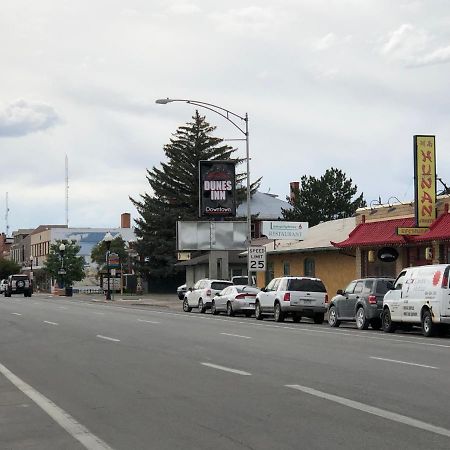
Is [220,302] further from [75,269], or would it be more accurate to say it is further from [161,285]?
[75,269]

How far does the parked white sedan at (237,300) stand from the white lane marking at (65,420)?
84.5 ft

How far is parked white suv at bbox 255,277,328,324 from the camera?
34.5m

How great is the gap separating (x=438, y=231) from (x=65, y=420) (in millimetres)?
26700

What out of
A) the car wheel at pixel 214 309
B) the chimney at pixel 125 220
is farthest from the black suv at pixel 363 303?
the chimney at pixel 125 220

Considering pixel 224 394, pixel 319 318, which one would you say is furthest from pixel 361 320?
pixel 224 394

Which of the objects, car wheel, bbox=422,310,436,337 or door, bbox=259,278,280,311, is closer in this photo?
car wheel, bbox=422,310,436,337

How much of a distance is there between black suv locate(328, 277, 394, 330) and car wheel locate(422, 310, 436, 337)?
137 inches

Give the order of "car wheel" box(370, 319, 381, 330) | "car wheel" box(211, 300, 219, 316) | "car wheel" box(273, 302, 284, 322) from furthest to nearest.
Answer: "car wheel" box(211, 300, 219, 316) < "car wheel" box(273, 302, 284, 322) < "car wheel" box(370, 319, 381, 330)

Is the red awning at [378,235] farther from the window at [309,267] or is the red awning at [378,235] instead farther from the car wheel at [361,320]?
the car wheel at [361,320]

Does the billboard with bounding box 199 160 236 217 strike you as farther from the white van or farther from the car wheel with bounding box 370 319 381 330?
the white van

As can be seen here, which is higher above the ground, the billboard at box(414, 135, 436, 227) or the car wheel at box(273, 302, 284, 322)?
the billboard at box(414, 135, 436, 227)

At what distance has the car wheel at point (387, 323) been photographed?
27.5 meters

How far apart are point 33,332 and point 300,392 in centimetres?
1587

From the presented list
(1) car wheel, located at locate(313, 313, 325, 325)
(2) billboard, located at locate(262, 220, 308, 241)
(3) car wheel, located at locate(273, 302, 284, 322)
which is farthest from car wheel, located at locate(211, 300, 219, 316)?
A: (1) car wheel, located at locate(313, 313, 325, 325)
